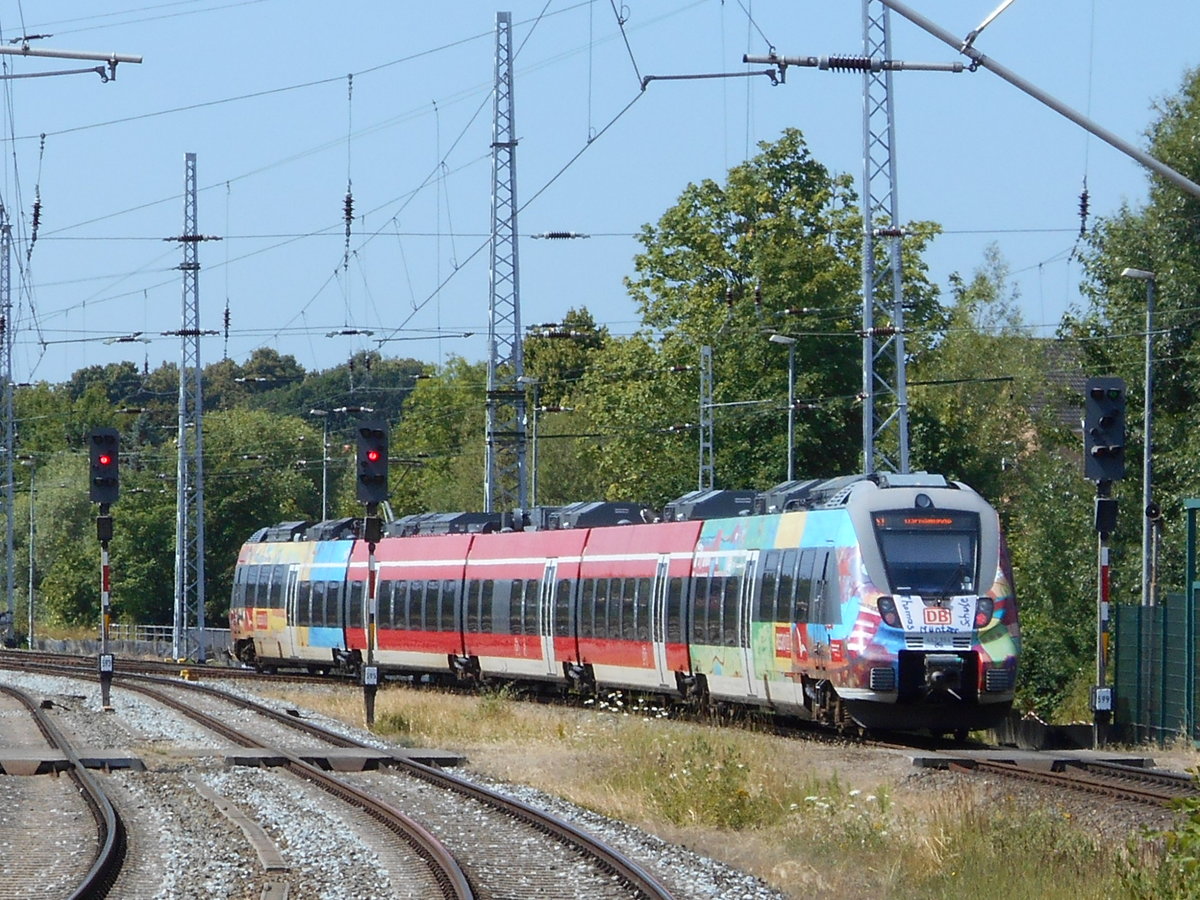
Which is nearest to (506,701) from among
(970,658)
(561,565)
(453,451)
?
(561,565)

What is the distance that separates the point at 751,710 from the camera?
30859 millimetres

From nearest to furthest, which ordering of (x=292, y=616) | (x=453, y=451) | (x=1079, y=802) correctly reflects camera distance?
(x=1079, y=802) → (x=292, y=616) → (x=453, y=451)

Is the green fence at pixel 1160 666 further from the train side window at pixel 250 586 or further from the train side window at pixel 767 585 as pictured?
the train side window at pixel 250 586

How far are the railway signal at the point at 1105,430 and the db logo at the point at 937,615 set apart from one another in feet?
7.85

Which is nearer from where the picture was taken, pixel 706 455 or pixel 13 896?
pixel 13 896

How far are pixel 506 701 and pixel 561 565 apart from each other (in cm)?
255

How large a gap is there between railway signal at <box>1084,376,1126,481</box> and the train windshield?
197 cm

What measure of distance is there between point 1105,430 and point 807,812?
8.08 meters

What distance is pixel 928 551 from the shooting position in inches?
999

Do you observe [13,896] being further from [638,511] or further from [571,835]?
[638,511]

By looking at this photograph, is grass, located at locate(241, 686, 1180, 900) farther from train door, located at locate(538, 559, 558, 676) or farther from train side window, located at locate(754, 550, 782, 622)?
train door, located at locate(538, 559, 558, 676)

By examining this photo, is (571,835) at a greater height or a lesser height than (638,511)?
lesser

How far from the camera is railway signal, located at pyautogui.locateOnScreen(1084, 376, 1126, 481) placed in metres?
24.0

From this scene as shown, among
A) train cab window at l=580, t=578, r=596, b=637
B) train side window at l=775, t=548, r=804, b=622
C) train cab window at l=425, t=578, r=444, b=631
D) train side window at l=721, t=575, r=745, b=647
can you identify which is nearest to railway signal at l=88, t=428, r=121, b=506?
train cab window at l=580, t=578, r=596, b=637
